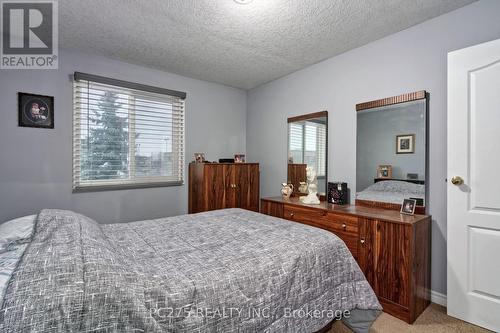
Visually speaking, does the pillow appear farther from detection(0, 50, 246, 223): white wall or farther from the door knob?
the door knob

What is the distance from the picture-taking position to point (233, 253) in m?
1.37

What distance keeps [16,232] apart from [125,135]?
1913 mm

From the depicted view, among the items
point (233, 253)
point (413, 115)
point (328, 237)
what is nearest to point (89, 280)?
point (233, 253)

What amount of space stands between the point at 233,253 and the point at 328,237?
26.9 inches

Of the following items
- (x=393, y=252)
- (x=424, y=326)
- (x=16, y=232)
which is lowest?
(x=424, y=326)

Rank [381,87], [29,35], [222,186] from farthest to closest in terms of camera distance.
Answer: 1. [222,186]
2. [381,87]
3. [29,35]

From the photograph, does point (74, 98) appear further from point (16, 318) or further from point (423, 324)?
point (423, 324)

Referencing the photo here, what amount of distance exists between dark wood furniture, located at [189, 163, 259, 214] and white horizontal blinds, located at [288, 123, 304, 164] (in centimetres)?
58

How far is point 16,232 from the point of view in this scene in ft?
4.60

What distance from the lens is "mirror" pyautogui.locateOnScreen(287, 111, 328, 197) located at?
3.10 meters

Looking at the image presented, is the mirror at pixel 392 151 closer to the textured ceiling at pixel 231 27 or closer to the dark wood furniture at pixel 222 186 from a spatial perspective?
the textured ceiling at pixel 231 27

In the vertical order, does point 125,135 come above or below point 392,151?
above

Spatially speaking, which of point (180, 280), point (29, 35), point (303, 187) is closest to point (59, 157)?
point (29, 35)

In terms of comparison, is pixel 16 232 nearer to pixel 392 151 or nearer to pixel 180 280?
pixel 180 280
